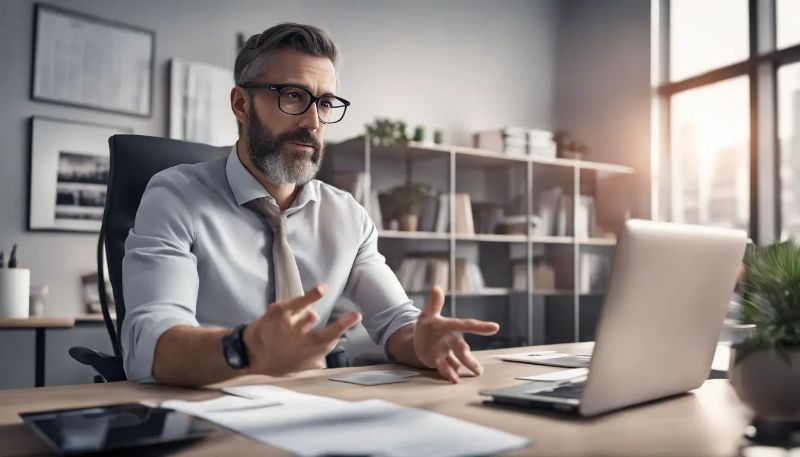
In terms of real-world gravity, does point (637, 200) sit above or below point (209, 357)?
above

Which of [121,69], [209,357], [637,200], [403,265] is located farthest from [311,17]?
[209,357]

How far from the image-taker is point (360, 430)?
0.76 m

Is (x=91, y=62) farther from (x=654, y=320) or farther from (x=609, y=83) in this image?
(x=609, y=83)

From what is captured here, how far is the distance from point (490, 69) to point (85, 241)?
277cm

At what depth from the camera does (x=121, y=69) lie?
3.38 metres

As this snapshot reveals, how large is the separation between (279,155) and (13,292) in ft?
5.52

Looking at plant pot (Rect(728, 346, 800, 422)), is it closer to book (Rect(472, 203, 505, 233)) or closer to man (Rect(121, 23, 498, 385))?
man (Rect(121, 23, 498, 385))

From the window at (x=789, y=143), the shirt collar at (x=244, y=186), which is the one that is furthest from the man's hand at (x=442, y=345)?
the window at (x=789, y=143)

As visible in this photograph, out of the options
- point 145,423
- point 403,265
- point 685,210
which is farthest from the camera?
point 685,210

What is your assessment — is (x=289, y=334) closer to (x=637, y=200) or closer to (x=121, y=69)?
(x=121, y=69)

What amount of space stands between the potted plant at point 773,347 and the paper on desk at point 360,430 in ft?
1.05

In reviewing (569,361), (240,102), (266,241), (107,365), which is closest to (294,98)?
(240,102)

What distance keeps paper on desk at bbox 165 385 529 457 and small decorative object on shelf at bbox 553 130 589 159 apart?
3782mm

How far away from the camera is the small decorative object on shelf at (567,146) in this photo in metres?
4.48
